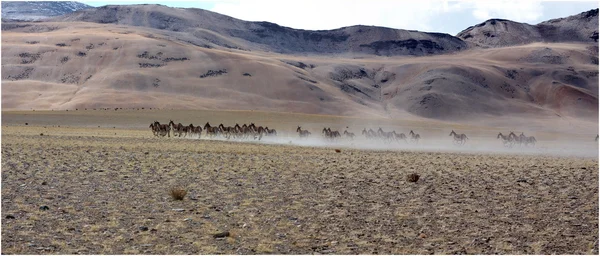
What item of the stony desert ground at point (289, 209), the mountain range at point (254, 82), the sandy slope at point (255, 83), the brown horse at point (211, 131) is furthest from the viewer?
the mountain range at point (254, 82)

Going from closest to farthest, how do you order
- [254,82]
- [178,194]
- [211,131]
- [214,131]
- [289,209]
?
[289,209] < [178,194] < [211,131] < [214,131] < [254,82]

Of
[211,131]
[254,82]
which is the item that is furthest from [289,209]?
[254,82]

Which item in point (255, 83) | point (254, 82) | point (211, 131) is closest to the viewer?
point (211, 131)

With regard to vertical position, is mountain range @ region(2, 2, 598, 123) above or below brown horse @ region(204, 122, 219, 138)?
above

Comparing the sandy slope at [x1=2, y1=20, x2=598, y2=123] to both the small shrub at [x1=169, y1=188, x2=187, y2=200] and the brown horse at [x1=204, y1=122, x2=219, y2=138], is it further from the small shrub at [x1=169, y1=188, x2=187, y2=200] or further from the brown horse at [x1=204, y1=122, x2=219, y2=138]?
the small shrub at [x1=169, y1=188, x2=187, y2=200]

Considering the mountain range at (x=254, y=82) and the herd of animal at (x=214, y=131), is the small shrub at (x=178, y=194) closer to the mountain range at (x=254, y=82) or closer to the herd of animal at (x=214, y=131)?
the herd of animal at (x=214, y=131)

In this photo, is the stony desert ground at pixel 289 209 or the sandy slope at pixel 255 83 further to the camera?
the sandy slope at pixel 255 83

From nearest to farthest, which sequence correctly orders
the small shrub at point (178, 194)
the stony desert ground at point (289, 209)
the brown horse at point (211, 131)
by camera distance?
the stony desert ground at point (289, 209) < the small shrub at point (178, 194) < the brown horse at point (211, 131)

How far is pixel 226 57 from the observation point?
557 ft

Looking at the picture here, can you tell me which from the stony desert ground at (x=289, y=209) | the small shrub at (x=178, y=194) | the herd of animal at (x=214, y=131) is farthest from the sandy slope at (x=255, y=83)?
the small shrub at (x=178, y=194)

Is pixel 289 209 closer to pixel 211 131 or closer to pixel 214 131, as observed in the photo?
pixel 211 131

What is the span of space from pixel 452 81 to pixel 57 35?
315 feet

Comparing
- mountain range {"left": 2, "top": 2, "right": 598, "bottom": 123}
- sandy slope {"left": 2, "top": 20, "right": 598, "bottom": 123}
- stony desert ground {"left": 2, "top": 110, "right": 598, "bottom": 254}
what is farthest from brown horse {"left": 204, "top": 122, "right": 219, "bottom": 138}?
mountain range {"left": 2, "top": 2, "right": 598, "bottom": 123}

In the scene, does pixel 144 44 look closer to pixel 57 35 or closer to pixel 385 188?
pixel 57 35
